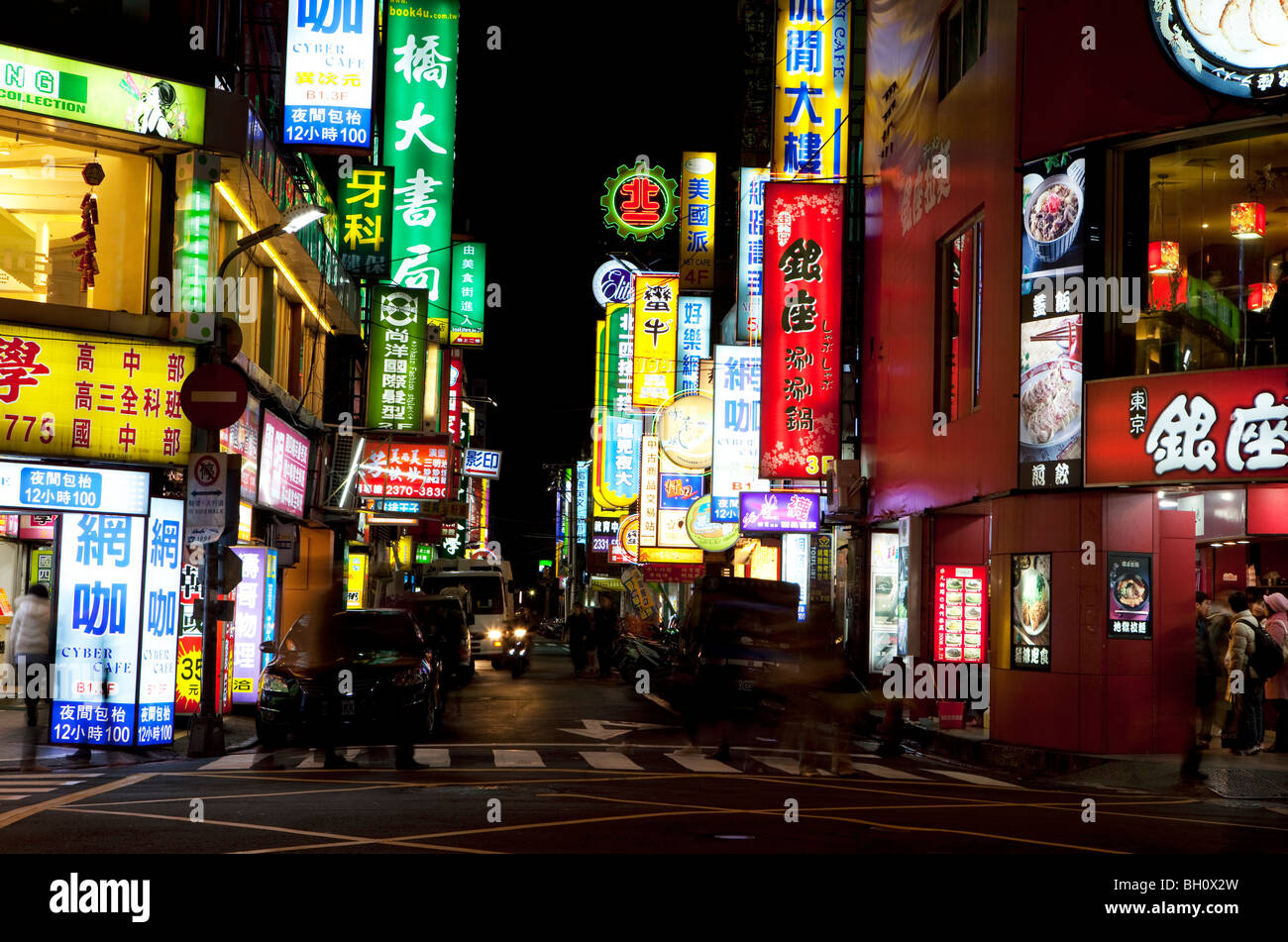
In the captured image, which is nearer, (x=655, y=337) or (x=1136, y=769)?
(x=1136, y=769)

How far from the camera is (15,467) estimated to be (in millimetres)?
17234

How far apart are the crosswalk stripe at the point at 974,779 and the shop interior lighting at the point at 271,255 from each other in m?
12.2

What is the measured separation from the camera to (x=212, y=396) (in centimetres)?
1714

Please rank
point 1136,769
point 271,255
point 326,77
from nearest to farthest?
point 1136,769 → point 326,77 → point 271,255

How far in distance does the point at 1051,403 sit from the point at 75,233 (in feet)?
43.2

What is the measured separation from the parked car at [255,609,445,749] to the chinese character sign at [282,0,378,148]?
947 centimetres

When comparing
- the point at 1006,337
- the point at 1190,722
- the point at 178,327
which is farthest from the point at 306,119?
the point at 1190,722

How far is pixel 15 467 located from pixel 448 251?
18.0m

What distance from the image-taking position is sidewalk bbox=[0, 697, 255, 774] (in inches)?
633

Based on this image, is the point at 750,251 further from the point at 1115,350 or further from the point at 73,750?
the point at 73,750

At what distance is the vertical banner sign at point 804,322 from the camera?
90.5 feet

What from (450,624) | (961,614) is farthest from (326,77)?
(961,614)
